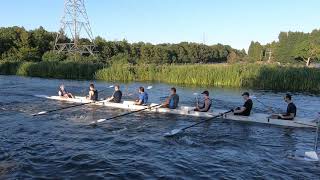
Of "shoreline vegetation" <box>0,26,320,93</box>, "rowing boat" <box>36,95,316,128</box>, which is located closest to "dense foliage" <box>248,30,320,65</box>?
"shoreline vegetation" <box>0,26,320,93</box>

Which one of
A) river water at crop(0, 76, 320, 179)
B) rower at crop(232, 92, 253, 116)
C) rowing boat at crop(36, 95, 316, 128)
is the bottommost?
river water at crop(0, 76, 320, 179)

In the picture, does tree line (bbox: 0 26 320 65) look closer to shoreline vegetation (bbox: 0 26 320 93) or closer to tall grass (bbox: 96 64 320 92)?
shoreline vegetation (bbox: 0 26 320 93)

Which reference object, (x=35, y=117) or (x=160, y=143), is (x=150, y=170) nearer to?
(x=160, y=143)

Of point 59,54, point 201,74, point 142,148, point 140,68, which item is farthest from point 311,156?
point 59,54

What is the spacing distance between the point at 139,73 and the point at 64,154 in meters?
31.3

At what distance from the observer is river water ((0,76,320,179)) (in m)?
11.2

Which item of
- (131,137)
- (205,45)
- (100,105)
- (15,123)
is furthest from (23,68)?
(205,45)

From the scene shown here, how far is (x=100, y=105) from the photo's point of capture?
23.7 meters

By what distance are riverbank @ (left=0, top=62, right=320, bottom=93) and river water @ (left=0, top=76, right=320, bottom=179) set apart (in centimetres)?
1829

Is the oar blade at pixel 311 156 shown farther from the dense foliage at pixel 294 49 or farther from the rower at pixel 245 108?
the dense foliage at pixel 294 49

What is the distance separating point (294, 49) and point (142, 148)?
92.1m

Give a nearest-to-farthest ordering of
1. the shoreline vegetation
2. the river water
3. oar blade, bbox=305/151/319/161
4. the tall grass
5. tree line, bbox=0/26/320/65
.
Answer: the river water < oar blade, bbox=305/151/319/161 < the tall grass < the shoreline vegetation < tree line, bbox=0/26/320/65

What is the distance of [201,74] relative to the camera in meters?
38.9

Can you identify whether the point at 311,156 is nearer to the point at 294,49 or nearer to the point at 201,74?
the point at 201,74
